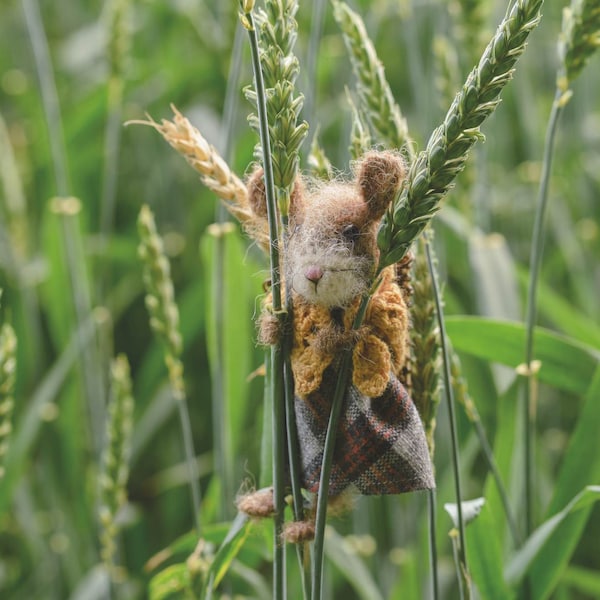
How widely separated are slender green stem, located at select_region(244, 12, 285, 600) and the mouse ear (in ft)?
0.14

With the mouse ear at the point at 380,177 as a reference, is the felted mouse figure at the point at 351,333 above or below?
below

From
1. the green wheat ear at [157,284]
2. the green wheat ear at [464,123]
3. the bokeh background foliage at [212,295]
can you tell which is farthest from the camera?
the bokeh background foliage at [212,295]

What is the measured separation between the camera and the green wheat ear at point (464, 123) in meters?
0.30

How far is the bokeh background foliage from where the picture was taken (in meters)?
0.64

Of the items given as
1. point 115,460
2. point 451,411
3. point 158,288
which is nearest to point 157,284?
point 158,288

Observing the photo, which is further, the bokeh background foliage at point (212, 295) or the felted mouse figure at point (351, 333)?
the bokeh background foliage at point (212, 295)

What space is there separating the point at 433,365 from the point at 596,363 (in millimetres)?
229

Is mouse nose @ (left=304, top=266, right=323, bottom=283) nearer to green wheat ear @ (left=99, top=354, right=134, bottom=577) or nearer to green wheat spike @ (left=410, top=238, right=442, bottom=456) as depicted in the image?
green wheat spike @ (left=410, top=238, right=442, bottom=456)

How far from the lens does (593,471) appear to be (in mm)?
551

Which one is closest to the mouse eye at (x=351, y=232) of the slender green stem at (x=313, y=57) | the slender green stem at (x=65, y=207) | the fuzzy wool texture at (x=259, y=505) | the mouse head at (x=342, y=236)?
the mouse head at (x=342, y=236)

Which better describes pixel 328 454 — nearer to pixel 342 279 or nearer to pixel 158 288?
pixel 342 279

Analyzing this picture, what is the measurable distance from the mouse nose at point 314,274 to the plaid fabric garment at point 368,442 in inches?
2.1

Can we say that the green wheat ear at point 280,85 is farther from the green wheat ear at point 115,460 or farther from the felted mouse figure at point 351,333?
the green wheat ear at point 115,460

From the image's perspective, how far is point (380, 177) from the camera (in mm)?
346
